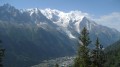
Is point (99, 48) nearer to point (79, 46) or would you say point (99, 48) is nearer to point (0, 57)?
point (79, 46)

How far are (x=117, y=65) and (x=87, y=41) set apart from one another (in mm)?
149050

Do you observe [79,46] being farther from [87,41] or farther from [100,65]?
[100,65]

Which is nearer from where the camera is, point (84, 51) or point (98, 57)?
point (84, 51)

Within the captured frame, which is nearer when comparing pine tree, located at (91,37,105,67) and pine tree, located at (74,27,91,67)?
pine tree, located at (74,27,91,67)

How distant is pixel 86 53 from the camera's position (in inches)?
1966

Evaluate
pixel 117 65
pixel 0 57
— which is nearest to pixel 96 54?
pixel 0 57

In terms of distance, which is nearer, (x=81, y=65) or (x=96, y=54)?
(x=81, y=65)

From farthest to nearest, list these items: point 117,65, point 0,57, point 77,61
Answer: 1. point 117,65
2. point 77,61
3. point 0,57

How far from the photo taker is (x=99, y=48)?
5409cm

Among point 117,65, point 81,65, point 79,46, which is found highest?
point 117,65

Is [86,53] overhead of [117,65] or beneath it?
beneath

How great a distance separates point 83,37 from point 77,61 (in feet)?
15.1

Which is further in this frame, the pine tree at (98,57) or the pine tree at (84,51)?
the pine tree at (98,57)

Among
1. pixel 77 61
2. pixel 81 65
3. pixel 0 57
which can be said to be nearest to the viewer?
pixel 0 57
